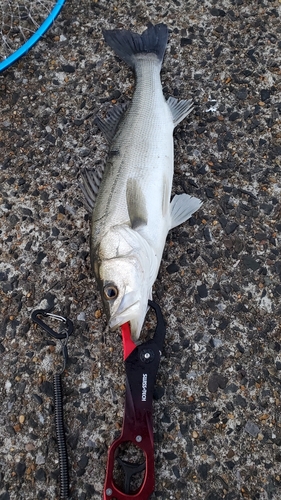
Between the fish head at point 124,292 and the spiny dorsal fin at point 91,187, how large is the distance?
1.61 ft

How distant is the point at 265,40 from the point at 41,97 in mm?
1839

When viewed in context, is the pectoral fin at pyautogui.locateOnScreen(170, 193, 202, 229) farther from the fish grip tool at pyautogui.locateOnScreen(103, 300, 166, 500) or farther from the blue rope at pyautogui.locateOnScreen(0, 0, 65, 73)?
the blue rope at pyautogui.locateOnScreen(0, 0, 65, 73)

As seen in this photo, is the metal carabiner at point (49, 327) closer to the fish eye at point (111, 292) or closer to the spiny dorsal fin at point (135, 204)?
the fish eye at point (111, 292)

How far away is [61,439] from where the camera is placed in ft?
7.57

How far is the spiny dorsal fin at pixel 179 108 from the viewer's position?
9.84ft

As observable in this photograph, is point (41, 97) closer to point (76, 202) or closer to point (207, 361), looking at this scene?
point (76, 202)

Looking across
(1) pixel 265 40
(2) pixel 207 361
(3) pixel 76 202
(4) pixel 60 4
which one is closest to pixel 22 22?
(4) pixel 60 4

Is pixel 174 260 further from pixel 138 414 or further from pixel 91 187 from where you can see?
pixel 138 414

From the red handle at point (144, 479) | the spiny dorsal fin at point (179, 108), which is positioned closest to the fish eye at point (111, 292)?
the red handle at point (144, 479)

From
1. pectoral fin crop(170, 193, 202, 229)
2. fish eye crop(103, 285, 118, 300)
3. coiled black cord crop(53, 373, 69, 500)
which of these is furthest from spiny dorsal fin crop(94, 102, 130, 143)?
coiled black cord crop(53, 373, 69, 500)

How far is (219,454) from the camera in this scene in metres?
2.29

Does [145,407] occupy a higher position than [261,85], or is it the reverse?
[261,85]

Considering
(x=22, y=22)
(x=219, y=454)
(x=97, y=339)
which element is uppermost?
(x=22, y=22)

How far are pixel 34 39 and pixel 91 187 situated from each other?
1418 millimetres
